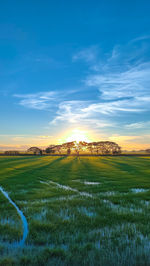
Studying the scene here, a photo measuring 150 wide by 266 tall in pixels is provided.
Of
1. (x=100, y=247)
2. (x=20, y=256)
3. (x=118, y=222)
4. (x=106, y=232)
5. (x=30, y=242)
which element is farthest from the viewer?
(x=118, y=222)

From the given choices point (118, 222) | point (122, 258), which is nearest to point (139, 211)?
point (118, 222)

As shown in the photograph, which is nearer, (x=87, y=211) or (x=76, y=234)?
(x=76, y=234)

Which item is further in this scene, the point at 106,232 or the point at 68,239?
the point at 106,232

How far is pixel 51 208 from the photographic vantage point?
8.55 metres

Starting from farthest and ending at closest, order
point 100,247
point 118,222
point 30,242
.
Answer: point 118,222
point 30,242
point 100,247

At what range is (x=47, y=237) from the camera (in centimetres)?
557

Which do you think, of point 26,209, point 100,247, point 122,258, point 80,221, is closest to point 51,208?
point 26,209

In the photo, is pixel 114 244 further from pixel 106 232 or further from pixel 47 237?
pixel 47 237

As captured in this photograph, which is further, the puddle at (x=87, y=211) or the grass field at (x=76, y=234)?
the puddle at (x=87, y=211)

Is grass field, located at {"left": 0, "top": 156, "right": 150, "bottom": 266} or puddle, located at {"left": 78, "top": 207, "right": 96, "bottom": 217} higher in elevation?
grass field, located at {"left": 0, "top": 156, "right": 150, "bottom": 266}

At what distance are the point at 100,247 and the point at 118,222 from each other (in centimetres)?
207

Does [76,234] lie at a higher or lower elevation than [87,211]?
higher

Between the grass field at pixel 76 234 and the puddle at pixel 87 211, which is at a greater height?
the grass field at pixel 76 234

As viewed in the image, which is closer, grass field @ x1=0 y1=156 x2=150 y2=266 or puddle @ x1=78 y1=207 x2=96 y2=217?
grass field @ x1=0 y1=156 x2=150 y2=266
